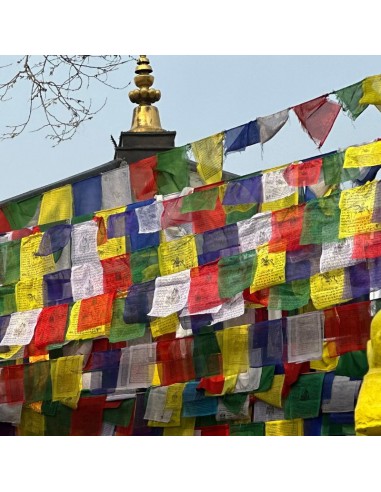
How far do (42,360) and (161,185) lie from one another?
226 cm

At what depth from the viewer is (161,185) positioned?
1264 centimetres

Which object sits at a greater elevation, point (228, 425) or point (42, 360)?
point (42, 360)

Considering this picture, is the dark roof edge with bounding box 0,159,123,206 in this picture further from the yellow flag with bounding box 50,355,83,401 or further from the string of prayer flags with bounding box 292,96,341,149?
the string of prayer flags with bounding box 292,96,341,149

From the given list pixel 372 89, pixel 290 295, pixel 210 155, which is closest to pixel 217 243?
pixel 210 155

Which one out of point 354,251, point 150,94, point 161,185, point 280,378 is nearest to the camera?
point 354,251

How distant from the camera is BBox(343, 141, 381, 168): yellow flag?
428 inches

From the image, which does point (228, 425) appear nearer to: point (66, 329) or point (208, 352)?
point (208, 352)

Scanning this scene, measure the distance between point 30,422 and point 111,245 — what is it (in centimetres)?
214

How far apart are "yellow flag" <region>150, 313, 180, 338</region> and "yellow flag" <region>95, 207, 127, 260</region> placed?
771 millimetres

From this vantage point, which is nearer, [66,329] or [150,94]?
[66,329]

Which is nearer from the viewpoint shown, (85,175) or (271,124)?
(271,124)

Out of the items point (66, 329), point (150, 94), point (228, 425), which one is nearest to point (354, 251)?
point (228, 425)

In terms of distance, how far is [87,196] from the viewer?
13.1m

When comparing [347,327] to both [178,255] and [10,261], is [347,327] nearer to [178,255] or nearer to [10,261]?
[178,255]
